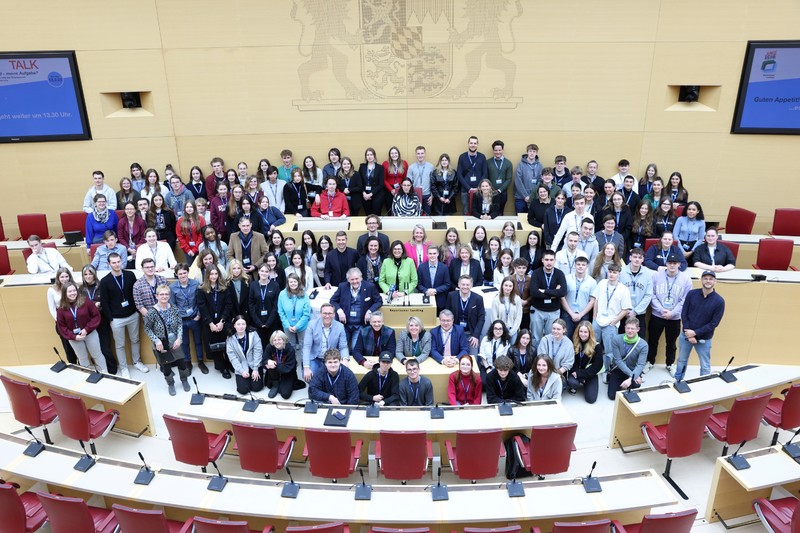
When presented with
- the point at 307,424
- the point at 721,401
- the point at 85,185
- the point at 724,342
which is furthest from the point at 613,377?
the point at 85,185

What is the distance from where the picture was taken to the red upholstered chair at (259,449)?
17.6ft

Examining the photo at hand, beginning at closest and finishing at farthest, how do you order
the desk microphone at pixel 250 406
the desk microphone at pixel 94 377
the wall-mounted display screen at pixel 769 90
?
the desk microphone at pixel 250 406 < the desk microphone at pixel 94 377 < the wall-mounted display screen at pixel 769 90

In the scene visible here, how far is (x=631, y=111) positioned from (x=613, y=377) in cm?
556

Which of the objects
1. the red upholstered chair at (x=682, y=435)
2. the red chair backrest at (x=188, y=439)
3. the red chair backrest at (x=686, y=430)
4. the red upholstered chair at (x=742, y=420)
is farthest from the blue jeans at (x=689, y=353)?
the red chair backrest at (x=188, y=439)

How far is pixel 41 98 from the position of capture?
1028 cm

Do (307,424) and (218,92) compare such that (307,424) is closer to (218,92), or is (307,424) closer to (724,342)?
(724,342)

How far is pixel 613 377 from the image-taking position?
7.02 meters

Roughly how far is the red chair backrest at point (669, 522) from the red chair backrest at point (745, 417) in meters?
1.64

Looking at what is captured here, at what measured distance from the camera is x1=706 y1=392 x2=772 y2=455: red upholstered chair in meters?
5.68

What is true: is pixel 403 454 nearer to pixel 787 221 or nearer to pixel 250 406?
pixel 250 406

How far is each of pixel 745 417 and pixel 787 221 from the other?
5.51 meters

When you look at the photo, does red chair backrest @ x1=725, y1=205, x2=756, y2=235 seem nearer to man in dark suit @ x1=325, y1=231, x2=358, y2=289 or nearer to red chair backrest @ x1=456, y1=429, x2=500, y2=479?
man in dark suit @ x1=325, y1=231, x2=358, y2=289

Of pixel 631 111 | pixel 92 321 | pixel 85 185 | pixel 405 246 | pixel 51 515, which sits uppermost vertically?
pixel 631 111

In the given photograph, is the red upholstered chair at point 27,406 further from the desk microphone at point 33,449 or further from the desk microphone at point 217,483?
the desk microphone at point 217,483
